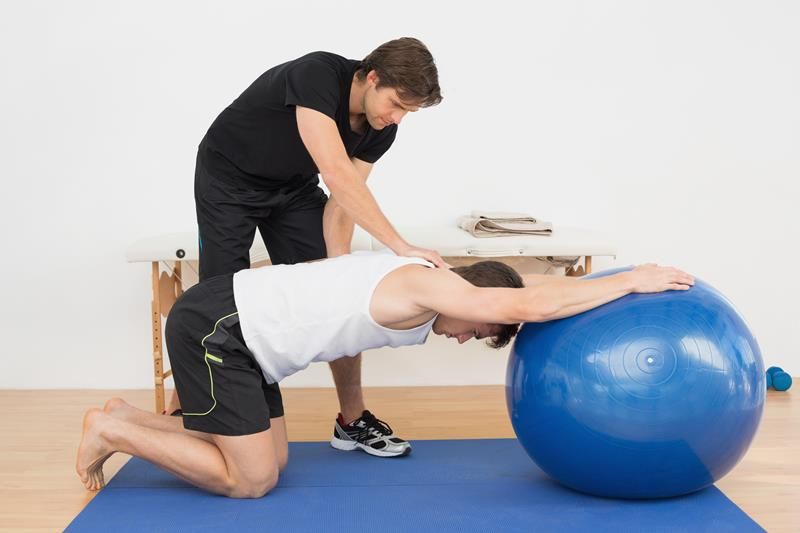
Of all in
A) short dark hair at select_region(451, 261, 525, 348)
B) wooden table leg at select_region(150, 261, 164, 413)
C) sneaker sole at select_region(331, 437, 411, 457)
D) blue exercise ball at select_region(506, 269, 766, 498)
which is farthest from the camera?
wooden table leg at select_region(150, 261, 164, 413)

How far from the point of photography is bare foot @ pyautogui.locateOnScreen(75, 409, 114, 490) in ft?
7.93

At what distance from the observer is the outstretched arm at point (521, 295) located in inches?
83.7

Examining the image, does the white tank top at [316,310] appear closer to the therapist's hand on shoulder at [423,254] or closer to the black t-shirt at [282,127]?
the therapist's hand on shoulder at [423,254]

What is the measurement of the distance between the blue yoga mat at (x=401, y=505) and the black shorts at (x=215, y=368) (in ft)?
0.71

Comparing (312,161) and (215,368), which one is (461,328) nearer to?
(215,368)

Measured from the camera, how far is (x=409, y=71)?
2330 millimetres

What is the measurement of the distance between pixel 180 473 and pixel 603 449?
1070 millimetres

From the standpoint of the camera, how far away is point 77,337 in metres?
3.89

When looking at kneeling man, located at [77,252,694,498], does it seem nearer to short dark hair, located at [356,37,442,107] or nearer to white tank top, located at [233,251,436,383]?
white tank top, located at [233,251,436,383]

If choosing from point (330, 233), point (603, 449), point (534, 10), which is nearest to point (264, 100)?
point (330, 233)

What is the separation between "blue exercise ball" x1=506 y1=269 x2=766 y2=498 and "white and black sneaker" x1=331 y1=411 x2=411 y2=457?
2.06 feet

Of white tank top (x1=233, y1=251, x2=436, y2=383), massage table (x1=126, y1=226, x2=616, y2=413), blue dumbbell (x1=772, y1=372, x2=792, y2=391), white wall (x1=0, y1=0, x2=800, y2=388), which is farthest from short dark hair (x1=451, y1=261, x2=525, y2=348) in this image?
blue dumbbell (x1=772, y1=372, x2=792, y2=391)

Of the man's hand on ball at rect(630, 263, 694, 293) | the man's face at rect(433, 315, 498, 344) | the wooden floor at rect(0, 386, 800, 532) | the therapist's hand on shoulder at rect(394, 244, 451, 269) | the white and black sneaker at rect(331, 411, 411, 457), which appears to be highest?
the therapist's hand on shoulder at rect(394, 244, 451, 269)

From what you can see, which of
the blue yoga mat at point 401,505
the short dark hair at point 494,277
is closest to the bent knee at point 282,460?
the blue yoga mat at point 401,505
